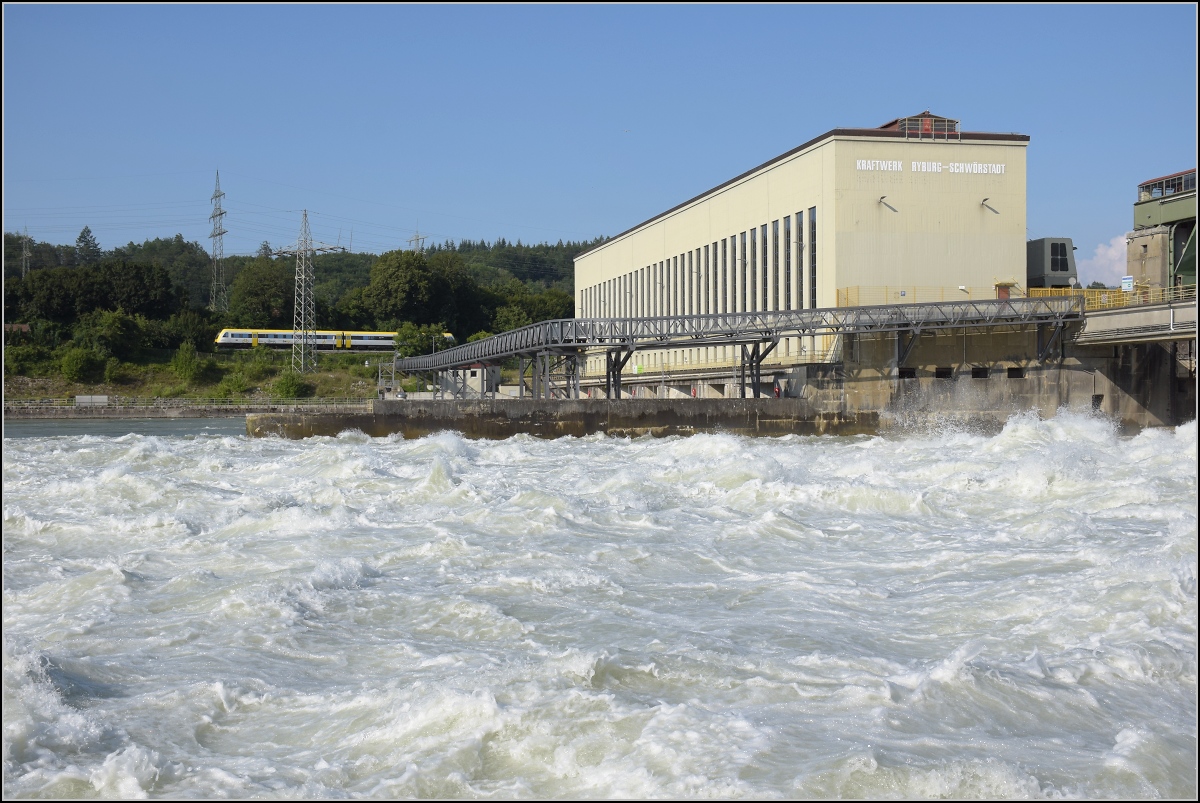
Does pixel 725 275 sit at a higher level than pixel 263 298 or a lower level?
lower

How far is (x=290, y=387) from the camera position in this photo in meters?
70.7

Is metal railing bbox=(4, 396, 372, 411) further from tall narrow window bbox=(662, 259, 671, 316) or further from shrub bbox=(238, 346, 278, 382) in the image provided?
tall narrow window bbox=(662, 259, 671, 316)

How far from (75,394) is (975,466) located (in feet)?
213

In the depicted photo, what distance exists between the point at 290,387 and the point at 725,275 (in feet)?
114

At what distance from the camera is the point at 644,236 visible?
65.4m

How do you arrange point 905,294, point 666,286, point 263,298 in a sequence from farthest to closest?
1. point 263,298
2. point 666,286
3. point 905,294

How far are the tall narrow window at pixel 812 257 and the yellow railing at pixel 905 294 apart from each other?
202 cm

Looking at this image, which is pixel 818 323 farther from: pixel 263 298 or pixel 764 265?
pixel 263 298

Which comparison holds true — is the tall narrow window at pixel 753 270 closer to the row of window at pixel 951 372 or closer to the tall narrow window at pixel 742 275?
the tall narrow window at pixel 742 275

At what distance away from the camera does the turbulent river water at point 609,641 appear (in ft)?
18.7

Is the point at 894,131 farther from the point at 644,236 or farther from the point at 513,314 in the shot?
the point at 513,314

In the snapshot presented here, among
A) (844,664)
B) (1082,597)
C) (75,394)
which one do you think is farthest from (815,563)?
(75,394)

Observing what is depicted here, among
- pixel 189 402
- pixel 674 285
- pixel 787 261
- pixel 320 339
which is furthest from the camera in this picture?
pixel 320 339

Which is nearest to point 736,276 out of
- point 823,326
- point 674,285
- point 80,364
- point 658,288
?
point 674,285
